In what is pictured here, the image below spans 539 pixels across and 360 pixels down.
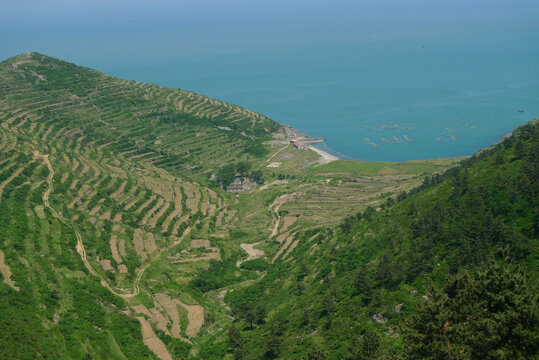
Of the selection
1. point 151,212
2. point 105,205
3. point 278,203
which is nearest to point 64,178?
point 105,205

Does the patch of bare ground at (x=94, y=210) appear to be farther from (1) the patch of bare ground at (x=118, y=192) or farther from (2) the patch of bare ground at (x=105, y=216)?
(1) the patch of bare ground at (x=118, y=192)

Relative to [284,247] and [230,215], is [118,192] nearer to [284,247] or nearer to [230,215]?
[230,215]

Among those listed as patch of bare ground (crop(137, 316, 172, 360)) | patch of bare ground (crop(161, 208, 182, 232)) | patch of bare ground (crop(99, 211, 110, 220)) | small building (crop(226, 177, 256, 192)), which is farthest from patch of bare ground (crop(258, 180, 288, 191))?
patch of bare ground (crop(137, 316, 172, 360))

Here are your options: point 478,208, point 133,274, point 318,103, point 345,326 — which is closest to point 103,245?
point 133,274

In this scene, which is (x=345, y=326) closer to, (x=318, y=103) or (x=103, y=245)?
(x=103, y=245)

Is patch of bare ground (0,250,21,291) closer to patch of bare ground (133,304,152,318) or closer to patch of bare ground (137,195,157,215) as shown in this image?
patch of bare ground (133,304,152,318)

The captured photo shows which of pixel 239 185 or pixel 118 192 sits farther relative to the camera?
pixel 239 185

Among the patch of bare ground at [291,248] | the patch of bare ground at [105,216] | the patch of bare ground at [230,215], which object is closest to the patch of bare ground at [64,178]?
the patch of bare ground at [105,216]
